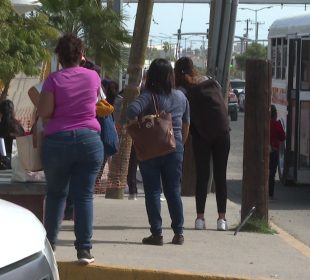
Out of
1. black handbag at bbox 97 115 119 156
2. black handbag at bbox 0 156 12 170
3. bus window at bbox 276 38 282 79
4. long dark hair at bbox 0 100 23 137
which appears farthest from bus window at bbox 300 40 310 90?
black handbag at bbox 97 115 119 156

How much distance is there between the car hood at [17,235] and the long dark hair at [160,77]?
3.56m

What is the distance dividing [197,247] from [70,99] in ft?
7.17

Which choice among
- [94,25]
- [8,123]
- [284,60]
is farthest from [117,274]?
[94,25]

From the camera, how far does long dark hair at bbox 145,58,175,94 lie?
27.9ft

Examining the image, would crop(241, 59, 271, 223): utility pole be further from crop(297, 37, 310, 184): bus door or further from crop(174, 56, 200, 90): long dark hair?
crop(297, 37, 310, 184): bus door

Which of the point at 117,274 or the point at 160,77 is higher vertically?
the point at 160,77

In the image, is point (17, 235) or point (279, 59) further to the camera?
point (279, 59)

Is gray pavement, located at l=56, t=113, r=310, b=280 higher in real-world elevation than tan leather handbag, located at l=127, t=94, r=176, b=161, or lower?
lower

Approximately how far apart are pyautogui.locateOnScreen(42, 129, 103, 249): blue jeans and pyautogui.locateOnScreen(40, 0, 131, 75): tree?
15356mm

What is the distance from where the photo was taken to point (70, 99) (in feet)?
24.6

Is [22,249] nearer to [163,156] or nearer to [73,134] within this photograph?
[73,134]

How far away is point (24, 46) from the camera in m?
15.4

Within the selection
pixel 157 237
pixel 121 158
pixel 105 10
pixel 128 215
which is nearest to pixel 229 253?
pixel 157 237

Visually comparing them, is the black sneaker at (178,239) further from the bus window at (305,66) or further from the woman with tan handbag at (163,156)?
the bus window at (305,66)
